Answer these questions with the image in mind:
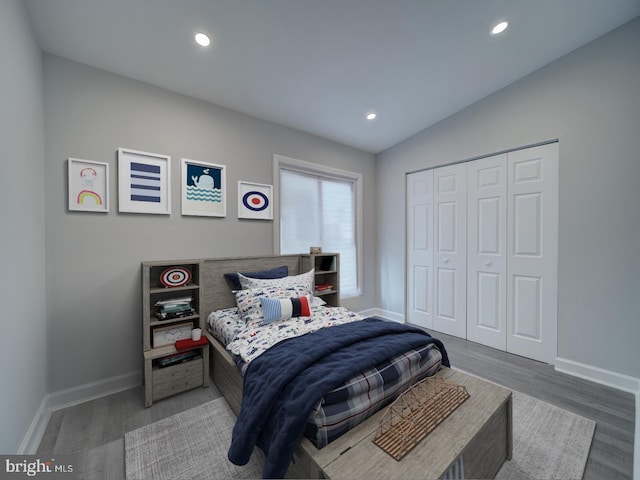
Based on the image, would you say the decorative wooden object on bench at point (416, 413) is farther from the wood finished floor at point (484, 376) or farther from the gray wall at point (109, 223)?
the gray wall at point (109, 223)

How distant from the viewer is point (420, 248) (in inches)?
145

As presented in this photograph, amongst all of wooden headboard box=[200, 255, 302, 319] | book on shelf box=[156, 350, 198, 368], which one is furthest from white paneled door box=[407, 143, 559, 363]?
book on shelf box=[156, 350, 198, 368]

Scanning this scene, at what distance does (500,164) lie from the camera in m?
2.94

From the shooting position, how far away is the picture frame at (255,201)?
2.84m

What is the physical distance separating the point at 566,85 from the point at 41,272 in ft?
15.5

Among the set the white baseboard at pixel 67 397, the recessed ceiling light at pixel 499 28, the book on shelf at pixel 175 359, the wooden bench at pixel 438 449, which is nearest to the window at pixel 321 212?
the book on shelf at pixel 175 359

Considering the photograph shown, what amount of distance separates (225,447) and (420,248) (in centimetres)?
314

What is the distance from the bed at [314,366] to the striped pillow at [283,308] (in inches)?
1.4

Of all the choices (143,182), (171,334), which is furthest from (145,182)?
(171,334)

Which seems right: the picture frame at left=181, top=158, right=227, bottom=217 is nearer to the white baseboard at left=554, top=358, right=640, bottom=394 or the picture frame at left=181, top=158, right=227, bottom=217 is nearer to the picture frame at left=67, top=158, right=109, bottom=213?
the picture frame at left=67, top=158, right=109, bottom=213

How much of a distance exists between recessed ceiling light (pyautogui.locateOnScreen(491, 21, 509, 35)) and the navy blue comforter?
2.53 m

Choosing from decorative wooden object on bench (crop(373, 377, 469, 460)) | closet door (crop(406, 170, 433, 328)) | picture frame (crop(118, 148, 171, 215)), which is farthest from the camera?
closet door (crop(406, 170, 433, 328))

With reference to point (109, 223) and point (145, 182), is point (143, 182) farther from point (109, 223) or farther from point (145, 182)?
point (109, 223)

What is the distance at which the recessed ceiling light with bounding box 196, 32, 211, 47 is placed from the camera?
6.26 ft
